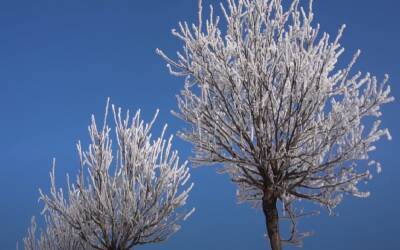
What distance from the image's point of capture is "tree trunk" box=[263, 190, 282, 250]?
734 cm

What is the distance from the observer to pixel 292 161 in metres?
8.12

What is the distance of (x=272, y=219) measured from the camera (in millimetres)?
7391

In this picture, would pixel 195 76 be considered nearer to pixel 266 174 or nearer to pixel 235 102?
pixel 235 102

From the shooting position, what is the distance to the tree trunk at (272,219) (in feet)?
24.1

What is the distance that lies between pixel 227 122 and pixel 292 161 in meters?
1.66

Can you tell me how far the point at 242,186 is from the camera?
28.9 feet

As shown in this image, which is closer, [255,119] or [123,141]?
[255,119]

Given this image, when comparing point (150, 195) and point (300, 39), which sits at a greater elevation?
point (300, 39)

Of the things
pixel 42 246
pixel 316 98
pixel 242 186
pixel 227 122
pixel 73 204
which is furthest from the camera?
pixel 42 246

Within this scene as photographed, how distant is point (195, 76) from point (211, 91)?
1.39ft

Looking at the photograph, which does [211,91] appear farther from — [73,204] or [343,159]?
[73,204]

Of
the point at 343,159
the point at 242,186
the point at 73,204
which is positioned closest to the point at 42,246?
the point at 73,204

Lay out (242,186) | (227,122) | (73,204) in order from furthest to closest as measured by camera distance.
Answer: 1. (242,186)
2. (73,204)
3. (227,122)

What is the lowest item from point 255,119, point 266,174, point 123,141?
point 266,174
